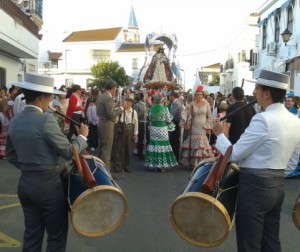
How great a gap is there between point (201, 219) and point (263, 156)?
26.5 inches

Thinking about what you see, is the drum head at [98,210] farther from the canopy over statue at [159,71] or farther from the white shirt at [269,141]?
the canopy over statue at [159,71]

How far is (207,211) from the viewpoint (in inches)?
133

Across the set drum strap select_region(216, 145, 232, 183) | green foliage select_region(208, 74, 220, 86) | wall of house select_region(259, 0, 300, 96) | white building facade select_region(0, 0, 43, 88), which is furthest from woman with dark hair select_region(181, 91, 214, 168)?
green foliage select_region(208, 74, 220, 86)

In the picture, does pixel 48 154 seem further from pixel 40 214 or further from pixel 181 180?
pixel 181 180

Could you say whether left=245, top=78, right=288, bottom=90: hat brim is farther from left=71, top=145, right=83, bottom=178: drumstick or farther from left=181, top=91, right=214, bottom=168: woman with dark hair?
left=181, top=91, right=214, bottom=168: woman with dark hair

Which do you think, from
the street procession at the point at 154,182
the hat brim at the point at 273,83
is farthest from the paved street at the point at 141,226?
the hat brim at the point at 273,83

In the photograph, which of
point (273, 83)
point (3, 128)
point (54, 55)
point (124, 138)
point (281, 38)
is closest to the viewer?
point (273, 83)

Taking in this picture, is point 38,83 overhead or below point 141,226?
overhead

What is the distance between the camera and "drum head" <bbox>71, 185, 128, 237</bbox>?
3547mm

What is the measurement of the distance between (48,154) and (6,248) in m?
1.89

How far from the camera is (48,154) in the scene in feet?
11.6

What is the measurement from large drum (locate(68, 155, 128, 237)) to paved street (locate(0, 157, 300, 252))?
1295 mm

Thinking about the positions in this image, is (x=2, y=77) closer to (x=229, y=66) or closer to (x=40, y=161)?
(x=40, y=161)

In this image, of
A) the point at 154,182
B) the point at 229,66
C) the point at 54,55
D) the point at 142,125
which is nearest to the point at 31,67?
the point at 142,125
